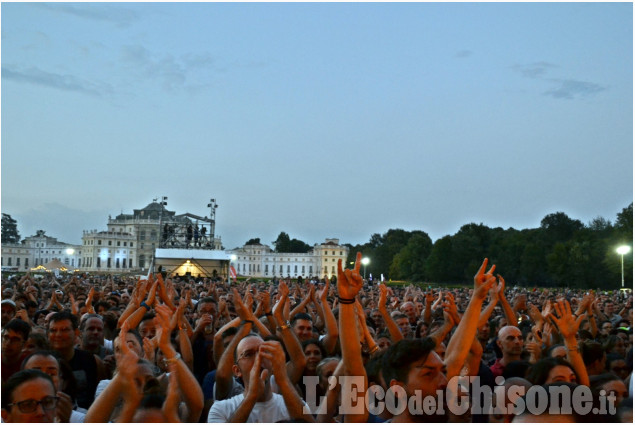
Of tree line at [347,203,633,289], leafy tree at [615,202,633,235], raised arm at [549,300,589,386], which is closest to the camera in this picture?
raised arm at [549,300,589,386]

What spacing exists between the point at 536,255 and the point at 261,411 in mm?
92626

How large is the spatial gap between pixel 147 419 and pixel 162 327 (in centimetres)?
80

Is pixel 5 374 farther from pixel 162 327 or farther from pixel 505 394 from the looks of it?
pixel 505 394

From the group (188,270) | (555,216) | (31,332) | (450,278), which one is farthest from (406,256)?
(31,332)

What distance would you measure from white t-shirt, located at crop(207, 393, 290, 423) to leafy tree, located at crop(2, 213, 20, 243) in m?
180

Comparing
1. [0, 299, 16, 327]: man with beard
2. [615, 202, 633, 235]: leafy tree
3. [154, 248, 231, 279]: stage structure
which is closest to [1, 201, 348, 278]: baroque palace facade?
[615, 202, 633, 235]: leafy tree

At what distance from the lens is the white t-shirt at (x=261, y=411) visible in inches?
189

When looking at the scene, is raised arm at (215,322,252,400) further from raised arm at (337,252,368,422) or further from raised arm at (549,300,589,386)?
raised arm at (549,300,589,386)

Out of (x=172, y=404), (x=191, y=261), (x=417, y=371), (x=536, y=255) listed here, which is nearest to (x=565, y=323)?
(x=417, y=371)

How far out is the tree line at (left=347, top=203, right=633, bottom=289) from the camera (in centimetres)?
7756

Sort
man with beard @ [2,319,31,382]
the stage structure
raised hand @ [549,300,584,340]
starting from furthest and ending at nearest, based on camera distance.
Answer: the stage structure, man with beard @ [2,319,31,382], raised hand @ [549,300,584,340]

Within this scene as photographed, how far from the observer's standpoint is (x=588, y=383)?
5273mm

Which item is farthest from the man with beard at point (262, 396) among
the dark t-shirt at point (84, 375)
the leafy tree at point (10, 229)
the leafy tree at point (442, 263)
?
the leafy tree at point (10, 229)

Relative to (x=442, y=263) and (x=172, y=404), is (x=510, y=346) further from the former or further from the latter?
(x=442, y=263)
